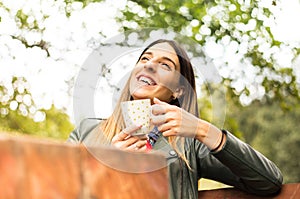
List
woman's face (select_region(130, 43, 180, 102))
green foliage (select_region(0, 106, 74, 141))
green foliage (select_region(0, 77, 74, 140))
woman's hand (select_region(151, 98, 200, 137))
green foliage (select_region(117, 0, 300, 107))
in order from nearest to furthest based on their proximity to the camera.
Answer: woman's hand (select_region(151, 98, 200, 137)), woman's face (select_region(130, 43, 180, 102)), green foliage (select_region(117, 0, 300, 107)), green foliage (select_region(0, 77, 74, 140)), green foliage (select_region(0, 106, 74, 141))

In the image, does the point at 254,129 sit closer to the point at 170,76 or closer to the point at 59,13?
the point at 59,13

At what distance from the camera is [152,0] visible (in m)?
3.82

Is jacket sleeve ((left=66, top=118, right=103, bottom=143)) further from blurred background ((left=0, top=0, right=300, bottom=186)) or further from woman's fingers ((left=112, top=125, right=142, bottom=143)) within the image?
blurred background ((left=0, top=0, right=300, bottom=186))

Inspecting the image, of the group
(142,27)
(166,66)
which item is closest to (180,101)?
(166,66)

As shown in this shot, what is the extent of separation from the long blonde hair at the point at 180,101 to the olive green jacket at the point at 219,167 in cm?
3

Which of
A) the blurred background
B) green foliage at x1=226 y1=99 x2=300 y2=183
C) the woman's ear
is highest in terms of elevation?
the woman's ear

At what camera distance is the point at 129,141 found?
1197 mm

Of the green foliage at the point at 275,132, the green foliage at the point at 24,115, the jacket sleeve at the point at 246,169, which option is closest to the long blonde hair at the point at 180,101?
the jacket sleeve at the point at 246,169

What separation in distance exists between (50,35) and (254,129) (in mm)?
8447

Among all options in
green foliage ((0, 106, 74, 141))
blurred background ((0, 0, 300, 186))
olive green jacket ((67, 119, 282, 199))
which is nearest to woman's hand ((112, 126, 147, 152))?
olive green jacket ((67, 119, 282, 199))

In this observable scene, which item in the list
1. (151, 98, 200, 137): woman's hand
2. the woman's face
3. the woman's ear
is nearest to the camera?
(151, 98, 200, 137): woman's hand

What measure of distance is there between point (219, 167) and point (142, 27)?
2.18 meters

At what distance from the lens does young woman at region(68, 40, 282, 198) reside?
1229mm

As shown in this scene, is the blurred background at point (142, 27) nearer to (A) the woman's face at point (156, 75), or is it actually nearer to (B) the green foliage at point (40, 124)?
(B) the green foliage at point (40, 124)
